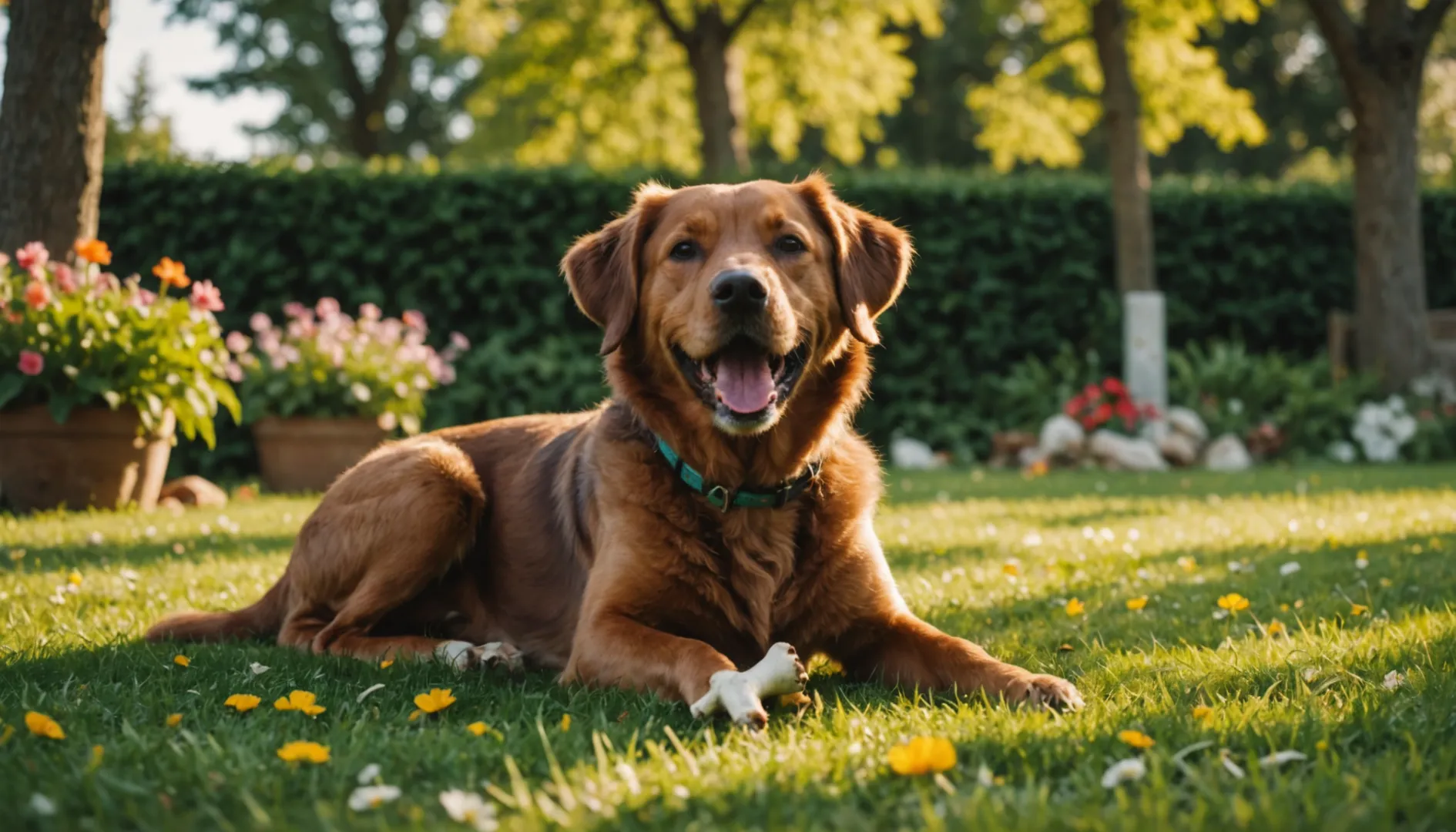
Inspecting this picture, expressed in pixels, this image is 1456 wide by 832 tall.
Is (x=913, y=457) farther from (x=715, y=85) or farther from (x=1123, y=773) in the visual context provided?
(x=1123, y=773)

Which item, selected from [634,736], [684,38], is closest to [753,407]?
[634,736]

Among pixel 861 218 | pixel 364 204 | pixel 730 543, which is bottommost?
pixel 730 543

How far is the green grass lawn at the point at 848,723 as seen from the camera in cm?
199

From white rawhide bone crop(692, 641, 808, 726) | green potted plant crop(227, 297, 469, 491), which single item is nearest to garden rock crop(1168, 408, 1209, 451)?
green potted plant crop(227, 297, 469, 491)

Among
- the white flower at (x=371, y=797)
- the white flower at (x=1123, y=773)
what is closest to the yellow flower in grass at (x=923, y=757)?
the white flower at (x=1123, y=773)

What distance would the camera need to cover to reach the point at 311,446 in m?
9.16

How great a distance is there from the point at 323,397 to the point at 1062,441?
660 cm

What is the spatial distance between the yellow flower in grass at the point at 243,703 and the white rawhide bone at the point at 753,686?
102 centimetres

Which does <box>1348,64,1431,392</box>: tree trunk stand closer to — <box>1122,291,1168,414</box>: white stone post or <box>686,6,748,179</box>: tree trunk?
<box>1122,291,1168,414</box>: white stone post

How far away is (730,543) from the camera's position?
135 inches

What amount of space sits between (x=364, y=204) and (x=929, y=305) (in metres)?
5.62

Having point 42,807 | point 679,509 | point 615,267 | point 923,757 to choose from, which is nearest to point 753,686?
point 923,757

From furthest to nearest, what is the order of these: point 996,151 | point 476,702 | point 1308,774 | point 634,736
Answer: point 996,151 < point 476,702 < point 634,736 < point 1308,774

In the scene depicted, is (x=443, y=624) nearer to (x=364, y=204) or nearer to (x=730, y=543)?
(x=730, y=543)
